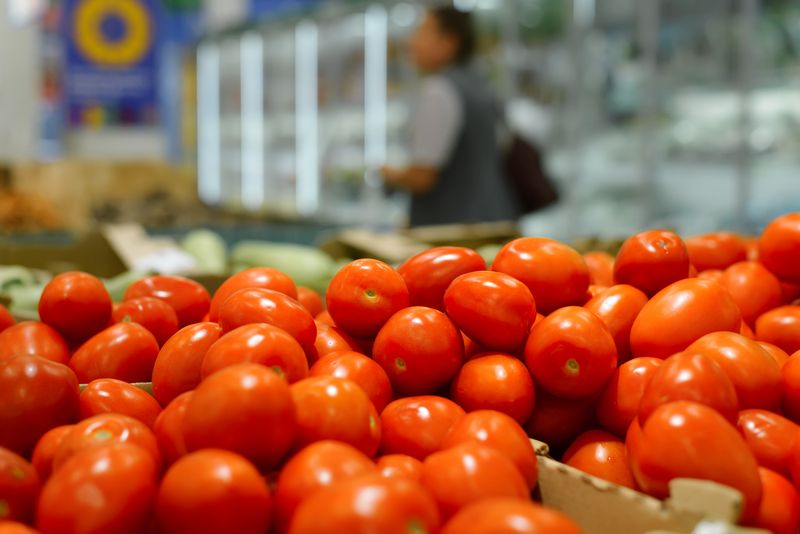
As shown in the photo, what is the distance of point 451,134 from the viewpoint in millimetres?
3607

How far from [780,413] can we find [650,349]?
0.20 m

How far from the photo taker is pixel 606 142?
19.1 ft

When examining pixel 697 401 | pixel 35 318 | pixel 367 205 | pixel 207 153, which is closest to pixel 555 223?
pixel 367 205

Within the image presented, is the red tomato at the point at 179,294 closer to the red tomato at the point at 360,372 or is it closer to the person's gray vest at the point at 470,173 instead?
the red tomato at the point at 360,372

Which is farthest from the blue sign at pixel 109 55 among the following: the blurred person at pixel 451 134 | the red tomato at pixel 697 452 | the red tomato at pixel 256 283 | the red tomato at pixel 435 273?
the red tomato at pixel 697 452

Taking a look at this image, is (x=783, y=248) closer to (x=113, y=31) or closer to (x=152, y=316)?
(x=152, y=316)

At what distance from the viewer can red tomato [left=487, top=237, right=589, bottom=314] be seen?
4.12 ft

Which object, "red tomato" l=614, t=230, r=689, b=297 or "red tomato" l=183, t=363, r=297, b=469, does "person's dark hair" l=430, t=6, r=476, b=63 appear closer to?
"red tomato" l=614, t=230, r=689, b=297

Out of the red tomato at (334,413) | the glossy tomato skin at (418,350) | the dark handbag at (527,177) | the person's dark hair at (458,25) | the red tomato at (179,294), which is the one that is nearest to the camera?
the red tomato at (334,413)

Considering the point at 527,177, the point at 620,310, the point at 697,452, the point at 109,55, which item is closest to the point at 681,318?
the point at 620,310

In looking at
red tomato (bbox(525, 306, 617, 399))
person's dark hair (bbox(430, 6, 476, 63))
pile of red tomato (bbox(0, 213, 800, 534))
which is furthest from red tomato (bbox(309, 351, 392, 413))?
person's dark hair (bbox(430, 6, 476, 63))

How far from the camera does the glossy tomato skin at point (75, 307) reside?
138cm

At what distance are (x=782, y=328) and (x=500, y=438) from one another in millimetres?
646

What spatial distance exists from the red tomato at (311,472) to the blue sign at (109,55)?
6494 mm
